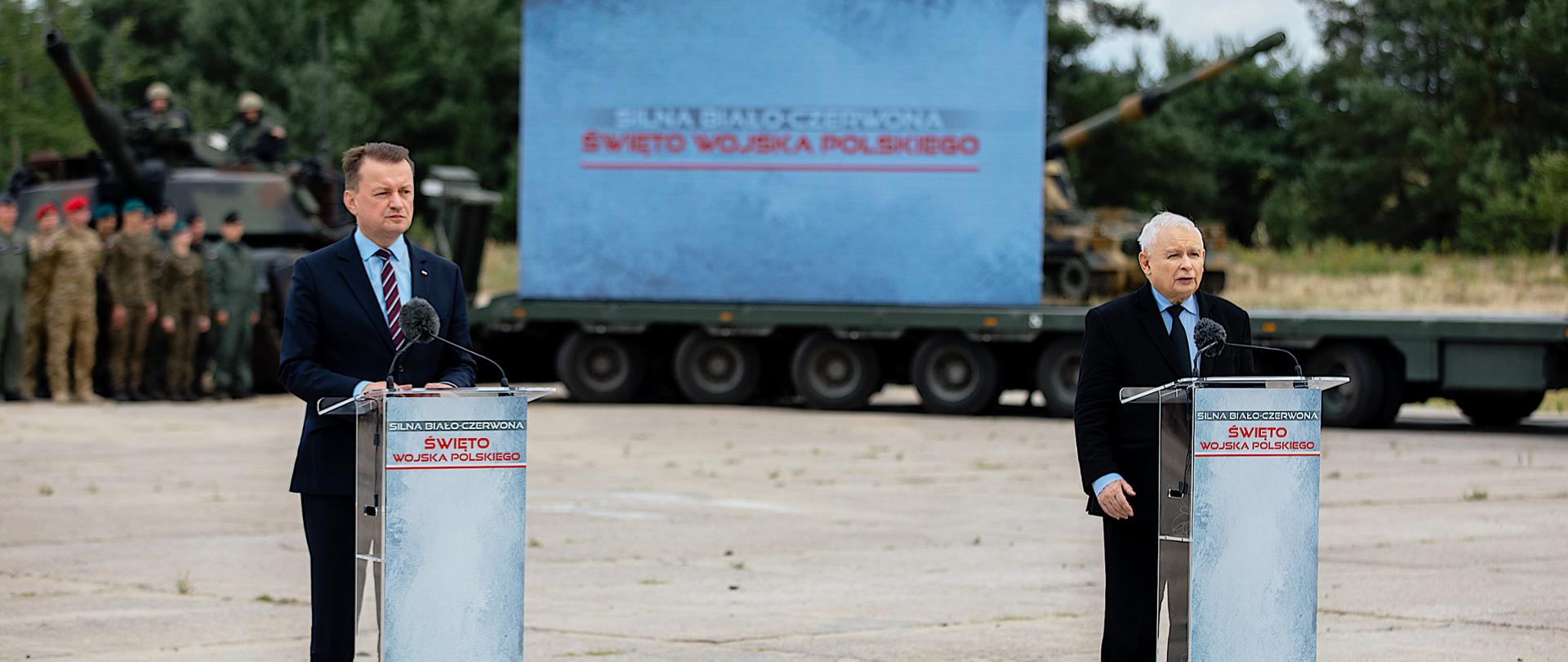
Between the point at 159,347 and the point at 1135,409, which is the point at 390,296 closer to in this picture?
the point at 1135,409

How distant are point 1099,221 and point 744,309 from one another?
709cm

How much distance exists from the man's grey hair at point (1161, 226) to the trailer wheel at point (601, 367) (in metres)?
16.7

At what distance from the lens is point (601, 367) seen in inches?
872

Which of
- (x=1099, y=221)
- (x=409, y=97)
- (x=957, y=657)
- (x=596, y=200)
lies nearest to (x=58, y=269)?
(x=596, y=200)

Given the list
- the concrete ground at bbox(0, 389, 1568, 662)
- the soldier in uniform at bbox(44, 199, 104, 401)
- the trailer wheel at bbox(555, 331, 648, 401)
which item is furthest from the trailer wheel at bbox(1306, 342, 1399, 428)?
the soldier in uniform at bbox(44, 199, 104, 401)

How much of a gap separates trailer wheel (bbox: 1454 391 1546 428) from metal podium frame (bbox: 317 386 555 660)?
16139 millimetres

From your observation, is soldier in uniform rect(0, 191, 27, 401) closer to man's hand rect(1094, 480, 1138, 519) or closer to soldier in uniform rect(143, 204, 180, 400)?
soldier in uniform rect(143, 204, 180, 400)

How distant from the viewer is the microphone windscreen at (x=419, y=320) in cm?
471

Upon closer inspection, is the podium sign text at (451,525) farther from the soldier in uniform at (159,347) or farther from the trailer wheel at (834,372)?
the soldier in uniform at (159,347)

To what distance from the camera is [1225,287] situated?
2622 centimetres

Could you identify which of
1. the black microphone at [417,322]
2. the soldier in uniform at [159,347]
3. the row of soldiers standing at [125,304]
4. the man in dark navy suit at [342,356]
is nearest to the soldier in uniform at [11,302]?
the row of soldiers standing at [125,304]

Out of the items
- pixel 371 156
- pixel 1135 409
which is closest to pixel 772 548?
pixel 1135 409

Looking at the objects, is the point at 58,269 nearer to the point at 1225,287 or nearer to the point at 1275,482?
the point at 1225,287

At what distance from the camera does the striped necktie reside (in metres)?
5.23
